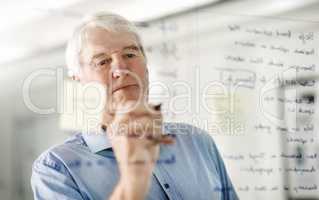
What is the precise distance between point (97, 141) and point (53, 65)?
0.70 feet

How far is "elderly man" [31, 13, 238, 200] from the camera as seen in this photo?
0.81 metres

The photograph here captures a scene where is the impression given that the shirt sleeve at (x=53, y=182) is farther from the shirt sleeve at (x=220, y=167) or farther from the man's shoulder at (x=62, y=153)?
the shirt sleeve at (x=220, y=167)

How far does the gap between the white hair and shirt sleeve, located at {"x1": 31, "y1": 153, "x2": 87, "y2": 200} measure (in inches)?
7.6

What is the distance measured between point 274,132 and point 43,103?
1.96ft

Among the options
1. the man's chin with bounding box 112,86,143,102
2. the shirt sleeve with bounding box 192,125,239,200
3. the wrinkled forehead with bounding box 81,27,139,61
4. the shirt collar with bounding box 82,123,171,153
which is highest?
the wrinkled forehead with bounding box 81,27,139,61

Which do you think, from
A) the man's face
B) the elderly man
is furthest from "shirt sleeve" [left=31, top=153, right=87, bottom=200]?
the man's face

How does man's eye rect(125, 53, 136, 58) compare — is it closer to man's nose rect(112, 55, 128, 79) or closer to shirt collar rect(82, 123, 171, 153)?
man's nose rect(112, 55, 128, 79)

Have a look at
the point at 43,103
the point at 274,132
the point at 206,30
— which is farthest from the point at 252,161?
the point at 43,103

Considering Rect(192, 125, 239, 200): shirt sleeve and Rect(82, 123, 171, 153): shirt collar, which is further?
Rect(192, 125, 239, 200): shirt sleeve

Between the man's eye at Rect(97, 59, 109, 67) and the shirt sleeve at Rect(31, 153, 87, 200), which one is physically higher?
the man's eye at Rect(97, 59, 109, 67)

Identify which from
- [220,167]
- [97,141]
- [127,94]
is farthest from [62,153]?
[220,167]

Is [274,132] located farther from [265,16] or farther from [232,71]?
[265,16]

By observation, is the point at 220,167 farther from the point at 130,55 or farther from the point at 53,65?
the point at 53,65

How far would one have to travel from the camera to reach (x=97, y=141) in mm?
873
